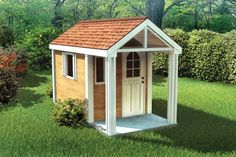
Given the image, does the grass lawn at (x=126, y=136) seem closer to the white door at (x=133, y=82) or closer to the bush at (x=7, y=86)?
the bush at (x=7, y=86)

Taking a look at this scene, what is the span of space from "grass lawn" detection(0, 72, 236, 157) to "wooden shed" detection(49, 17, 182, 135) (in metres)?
0.75

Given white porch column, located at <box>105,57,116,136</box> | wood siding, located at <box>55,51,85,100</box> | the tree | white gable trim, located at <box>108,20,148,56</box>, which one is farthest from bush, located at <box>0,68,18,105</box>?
the tree

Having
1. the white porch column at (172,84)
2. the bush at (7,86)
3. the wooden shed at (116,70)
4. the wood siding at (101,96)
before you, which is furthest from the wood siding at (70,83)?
the white porch column at (172,84)

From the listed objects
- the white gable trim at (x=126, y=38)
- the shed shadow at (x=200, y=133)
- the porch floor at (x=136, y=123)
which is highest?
the white gable trim at (x=126, y=38)

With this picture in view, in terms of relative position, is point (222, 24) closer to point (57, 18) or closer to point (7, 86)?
point (57, 18)

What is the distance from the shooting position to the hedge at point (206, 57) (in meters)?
18.3

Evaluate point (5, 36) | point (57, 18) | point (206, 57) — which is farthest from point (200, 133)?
point (57, 18)

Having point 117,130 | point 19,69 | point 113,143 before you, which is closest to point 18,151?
point 113,143

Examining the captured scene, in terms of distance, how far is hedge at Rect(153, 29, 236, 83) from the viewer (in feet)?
60.1

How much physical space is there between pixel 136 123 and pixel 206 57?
30.5ft

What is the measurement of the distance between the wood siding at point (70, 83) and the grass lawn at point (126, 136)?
2.57 feet

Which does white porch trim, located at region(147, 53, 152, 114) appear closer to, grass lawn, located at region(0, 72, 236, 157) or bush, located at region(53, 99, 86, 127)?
grass lawn, located at region(0, 72, 236, 157)

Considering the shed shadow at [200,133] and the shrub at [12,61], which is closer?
the shed shadow at [200,133]

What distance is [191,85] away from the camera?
18609 mm
